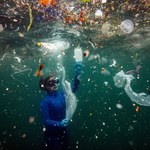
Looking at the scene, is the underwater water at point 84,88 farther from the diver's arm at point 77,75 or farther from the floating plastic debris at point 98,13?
the diver's arm at point 77,75

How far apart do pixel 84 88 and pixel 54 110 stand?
83601 mm

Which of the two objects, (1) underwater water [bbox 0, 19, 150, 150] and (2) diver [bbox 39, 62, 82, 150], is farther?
(1) underwater water [bbox 0, 19, 150, 150]

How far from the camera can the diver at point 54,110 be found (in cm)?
773

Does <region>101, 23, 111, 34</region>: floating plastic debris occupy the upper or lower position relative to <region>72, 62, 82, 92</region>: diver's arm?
lower

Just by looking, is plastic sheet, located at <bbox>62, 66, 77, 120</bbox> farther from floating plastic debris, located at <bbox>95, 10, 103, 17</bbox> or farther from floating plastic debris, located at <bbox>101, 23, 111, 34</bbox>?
floating plastic debris, located at <bbox>101, 23, 111, 34</bbox>

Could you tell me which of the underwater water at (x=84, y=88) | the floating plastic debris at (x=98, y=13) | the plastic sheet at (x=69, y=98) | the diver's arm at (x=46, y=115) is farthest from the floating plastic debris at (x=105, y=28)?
the diver's arm at (x=46, y=115)

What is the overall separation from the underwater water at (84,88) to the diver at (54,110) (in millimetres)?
8557

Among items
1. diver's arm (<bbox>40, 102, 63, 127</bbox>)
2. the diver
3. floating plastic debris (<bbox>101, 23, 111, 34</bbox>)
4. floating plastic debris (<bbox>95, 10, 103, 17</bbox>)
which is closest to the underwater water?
floating plastic debris (<bbox>101, 23, 111, 34</bbox>)

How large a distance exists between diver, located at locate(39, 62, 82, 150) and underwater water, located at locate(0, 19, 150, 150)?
856cm

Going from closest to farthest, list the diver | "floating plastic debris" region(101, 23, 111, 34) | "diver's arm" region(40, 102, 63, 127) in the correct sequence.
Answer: "diver's arm" region(40, 102, 63, 127) < the diver < "floating plastic debris" region(101, 23, 111, 34)

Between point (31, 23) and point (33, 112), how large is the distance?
2727 inches

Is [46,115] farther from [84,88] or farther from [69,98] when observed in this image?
[84,88]

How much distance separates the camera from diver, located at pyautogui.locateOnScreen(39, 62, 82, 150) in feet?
25.4

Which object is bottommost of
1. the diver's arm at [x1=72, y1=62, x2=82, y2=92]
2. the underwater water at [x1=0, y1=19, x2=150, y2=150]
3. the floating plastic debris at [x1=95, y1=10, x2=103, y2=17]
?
the underwater water at [x1=0, y1=19, x2=150, y2=150]
